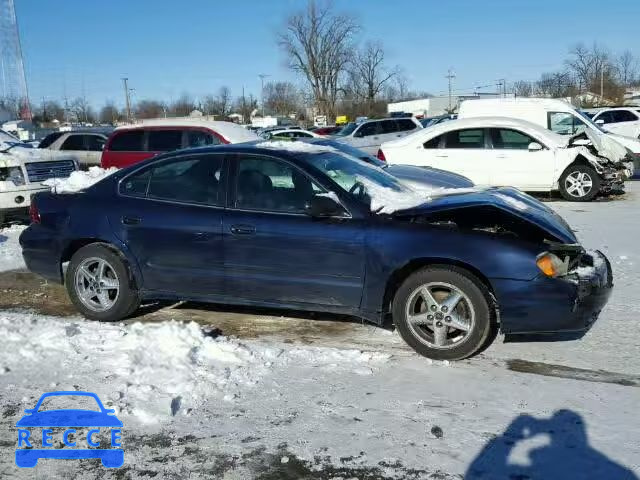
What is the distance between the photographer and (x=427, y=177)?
24.8 feet

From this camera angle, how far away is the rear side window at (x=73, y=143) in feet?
55.1

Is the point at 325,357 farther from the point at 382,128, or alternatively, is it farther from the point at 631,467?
the point at 382,128

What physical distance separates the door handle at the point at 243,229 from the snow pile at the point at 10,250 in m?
4.14

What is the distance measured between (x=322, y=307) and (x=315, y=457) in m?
1.67

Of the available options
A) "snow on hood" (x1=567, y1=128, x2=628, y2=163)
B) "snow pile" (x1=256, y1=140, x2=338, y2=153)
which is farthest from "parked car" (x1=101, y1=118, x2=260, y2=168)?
"snow on hood" (x1=567, y1=128, x2=628, y2=163)

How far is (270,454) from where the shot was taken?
11.0 ft

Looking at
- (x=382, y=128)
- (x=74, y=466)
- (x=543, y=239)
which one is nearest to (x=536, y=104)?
(x=382, y=128)

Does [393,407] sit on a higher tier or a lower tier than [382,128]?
lower

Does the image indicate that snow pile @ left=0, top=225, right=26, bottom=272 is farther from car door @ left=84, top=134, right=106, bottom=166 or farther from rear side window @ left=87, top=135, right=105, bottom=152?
rear side window @ left=87, top=135, right=105, bottom=152

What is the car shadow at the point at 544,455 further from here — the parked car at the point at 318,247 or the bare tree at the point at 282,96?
the bare tree at the point at 282,96

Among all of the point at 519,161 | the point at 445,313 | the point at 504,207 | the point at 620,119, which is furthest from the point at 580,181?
the point at 620,119

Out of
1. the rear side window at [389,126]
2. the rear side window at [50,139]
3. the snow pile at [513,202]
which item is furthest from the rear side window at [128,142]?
the rear side window at [389,126]

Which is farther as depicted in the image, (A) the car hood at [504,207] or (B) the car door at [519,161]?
(B) the car door at [519,161]

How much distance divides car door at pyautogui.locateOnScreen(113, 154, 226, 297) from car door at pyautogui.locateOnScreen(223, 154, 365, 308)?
141 millimetres
